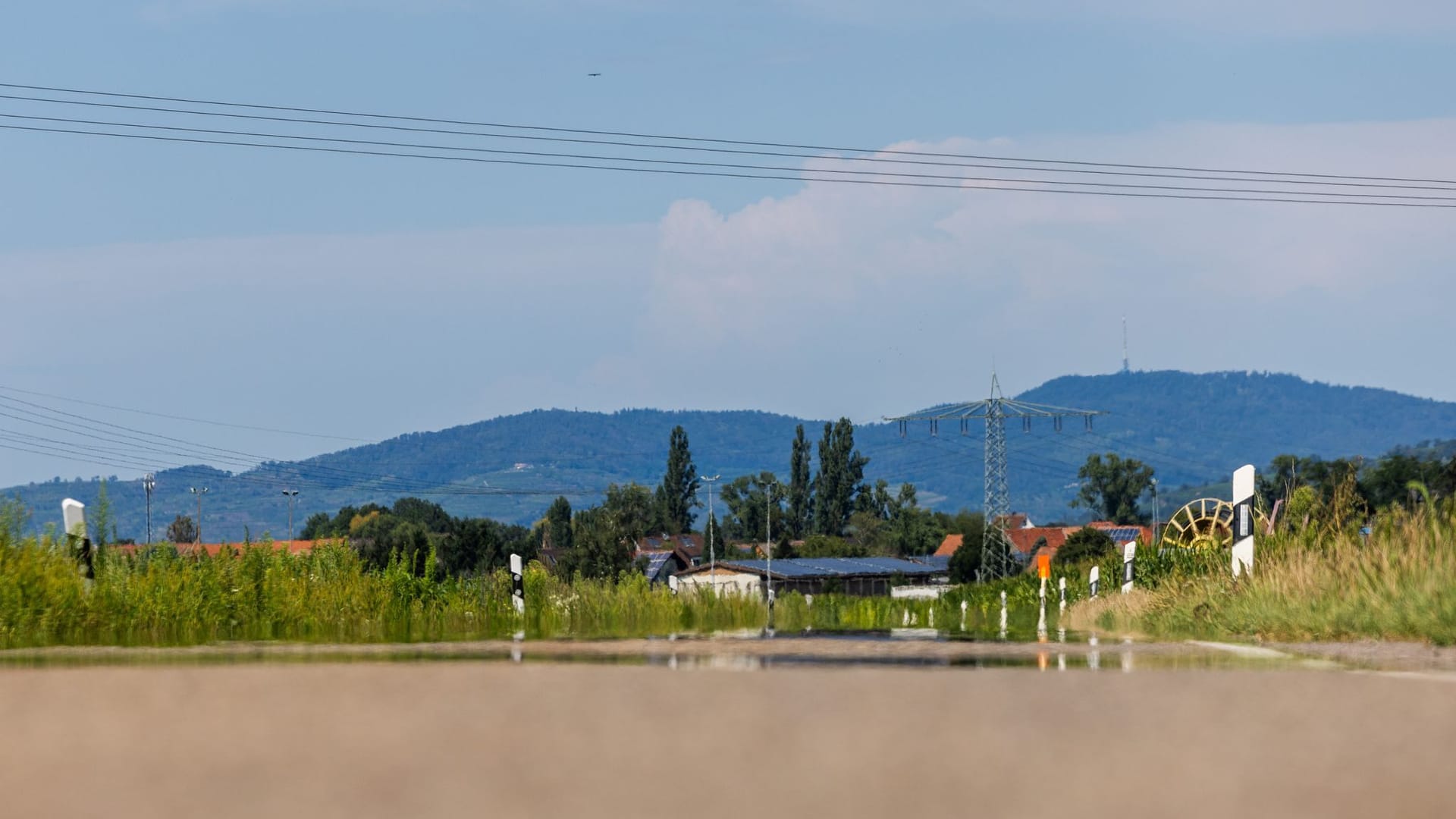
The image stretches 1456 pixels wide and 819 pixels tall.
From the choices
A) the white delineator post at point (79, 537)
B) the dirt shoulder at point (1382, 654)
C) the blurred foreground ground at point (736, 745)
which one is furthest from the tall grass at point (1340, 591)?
the white delineator post at point (79, 537)

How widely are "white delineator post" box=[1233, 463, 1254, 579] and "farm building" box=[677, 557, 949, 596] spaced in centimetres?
8933

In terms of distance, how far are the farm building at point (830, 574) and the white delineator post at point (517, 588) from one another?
8861 centimetres

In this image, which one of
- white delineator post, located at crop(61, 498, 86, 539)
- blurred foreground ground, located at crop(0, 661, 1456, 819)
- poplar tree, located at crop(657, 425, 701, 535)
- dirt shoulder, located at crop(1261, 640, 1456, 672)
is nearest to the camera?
blurred foreground ground, located at crop(0, 661, 1456, 819)

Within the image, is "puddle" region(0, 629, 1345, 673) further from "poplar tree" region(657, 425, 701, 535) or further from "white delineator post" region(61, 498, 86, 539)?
"poplar tree" region(657, 425, 701, 535)

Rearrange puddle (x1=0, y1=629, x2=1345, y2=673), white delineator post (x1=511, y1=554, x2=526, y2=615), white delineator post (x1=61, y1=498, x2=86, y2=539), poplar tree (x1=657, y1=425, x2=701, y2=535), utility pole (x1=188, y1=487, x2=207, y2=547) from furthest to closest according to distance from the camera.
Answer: poplar tree (x1=657, y1=425, x2=701, y2=535) → white delineator post (x1=511, y1=554, x2=526, y2=615) → utility pole (x1=188, y1=487, x2=207, y2=547) → white delineator post (x1=61, y1=498, x2=86, y2=539) → puddle (x1=0, y1=629, x2=1345, y2=673)

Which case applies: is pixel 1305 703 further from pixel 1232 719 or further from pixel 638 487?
pixel 638 487

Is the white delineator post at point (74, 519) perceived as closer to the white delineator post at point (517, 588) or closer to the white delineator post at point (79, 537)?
the white delineator post at point (79, 537)

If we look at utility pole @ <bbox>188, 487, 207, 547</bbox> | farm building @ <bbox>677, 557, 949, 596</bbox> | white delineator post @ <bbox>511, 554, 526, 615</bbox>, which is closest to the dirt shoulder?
white delineator post @ <bbox>511, 554, 526, 615</bbox>

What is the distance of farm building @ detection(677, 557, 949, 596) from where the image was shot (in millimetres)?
116250

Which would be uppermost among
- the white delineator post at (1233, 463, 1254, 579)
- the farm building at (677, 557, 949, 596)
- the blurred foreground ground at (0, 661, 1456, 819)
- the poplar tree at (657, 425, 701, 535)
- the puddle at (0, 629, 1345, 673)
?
the poplar tree at (657, 425, 701, 535)

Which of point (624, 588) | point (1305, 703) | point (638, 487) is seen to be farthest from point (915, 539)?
point (1305, 703)

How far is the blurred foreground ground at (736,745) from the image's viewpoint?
17.3 ft

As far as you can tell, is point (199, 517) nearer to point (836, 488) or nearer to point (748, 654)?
point (748, 654)

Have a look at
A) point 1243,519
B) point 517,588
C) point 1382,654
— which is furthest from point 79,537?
point 1382,654
